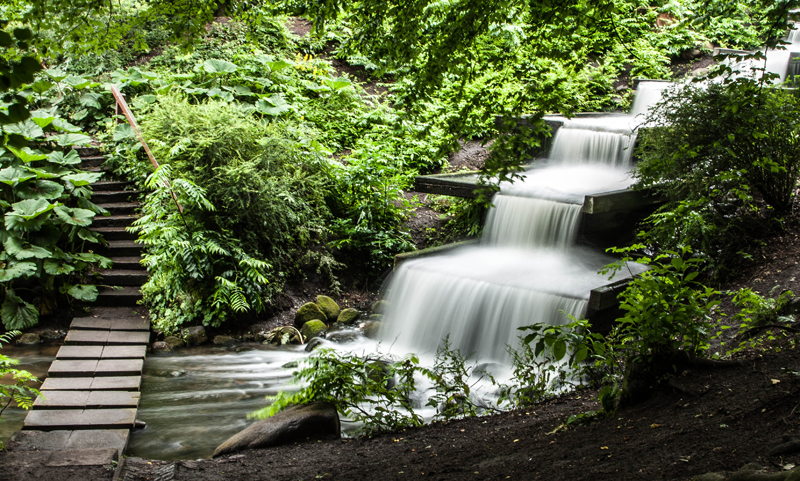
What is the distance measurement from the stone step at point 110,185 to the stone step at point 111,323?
2.79m

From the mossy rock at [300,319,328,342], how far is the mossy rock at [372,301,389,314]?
0.87 m

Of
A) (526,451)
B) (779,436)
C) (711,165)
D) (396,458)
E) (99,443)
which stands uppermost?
(711,165)

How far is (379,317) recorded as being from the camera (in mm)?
8375

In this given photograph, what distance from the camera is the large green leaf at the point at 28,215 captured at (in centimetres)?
716

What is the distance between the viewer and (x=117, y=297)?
26.1 feet

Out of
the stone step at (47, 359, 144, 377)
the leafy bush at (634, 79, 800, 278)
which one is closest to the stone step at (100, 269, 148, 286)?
the stone step at (47, 359, 144, 377)

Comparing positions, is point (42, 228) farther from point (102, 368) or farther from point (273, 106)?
point (273, 106)

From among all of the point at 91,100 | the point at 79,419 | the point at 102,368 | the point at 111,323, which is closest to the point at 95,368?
the point at 102,368

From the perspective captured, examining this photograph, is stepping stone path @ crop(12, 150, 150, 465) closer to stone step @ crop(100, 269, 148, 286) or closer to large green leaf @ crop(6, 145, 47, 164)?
stone step @ crop(100, 269, 148, 286)

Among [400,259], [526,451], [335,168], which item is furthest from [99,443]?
[335,168]

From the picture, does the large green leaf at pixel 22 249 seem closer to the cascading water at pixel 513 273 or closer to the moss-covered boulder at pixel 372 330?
the moss-covered boulder at pixel 372 330

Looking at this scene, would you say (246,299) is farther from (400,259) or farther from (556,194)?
(556,194)

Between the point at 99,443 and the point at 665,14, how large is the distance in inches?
666

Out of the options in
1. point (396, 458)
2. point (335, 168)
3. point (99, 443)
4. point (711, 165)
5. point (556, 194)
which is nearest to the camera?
point (396, 458)
